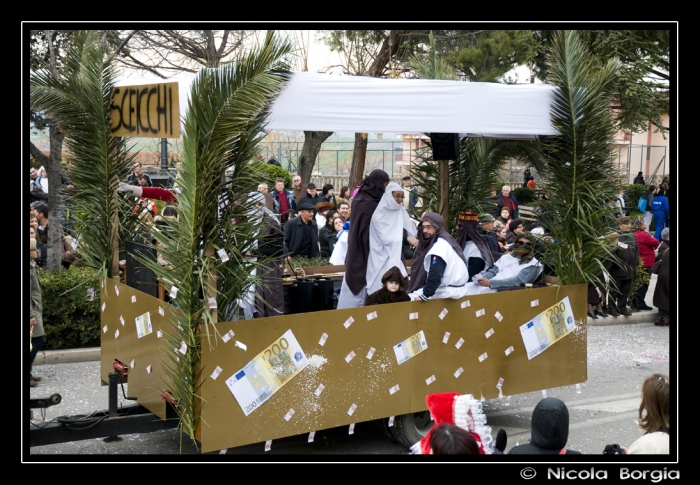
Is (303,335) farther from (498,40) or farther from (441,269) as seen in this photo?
(498,40)

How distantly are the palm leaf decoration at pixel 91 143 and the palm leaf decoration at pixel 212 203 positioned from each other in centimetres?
170

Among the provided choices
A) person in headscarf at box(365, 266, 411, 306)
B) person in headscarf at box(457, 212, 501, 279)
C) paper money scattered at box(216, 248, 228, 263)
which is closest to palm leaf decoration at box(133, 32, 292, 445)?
paper money scattered at box(216, 248, 228, 263)

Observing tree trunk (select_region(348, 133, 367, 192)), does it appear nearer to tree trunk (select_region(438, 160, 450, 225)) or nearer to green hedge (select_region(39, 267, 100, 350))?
tree trunk (select_region(438, 160, 450, 225))

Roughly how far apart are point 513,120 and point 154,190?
3.34 metres

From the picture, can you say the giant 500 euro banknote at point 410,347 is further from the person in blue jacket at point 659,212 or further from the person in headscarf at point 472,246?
the person in blue jacket at point 659,212

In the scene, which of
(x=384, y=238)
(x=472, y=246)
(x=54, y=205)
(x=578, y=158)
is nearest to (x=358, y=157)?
(x=54, y=205)

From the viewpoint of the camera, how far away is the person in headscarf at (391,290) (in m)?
6.92

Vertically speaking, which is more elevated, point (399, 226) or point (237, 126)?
point (237, 126)

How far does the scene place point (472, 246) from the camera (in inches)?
343

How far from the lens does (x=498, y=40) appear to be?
2094 centimetres

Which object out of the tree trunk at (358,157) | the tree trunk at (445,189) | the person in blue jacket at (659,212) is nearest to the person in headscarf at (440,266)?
the tree trunk at (445,189)

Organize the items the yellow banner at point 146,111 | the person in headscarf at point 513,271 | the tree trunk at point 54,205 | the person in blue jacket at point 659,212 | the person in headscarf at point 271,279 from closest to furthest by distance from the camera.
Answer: the yellow banner at point 146,111 → the person in headscarf at point 271,279 → the person in headscarf at point 513,271 → the tree trunk at point 54,205 → the person in blue jacket at point 659,212
